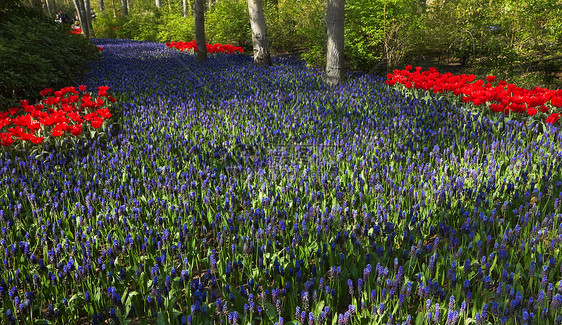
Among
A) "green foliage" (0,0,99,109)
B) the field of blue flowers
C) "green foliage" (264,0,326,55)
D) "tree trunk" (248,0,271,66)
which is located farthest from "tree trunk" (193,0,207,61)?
the field of blue flowers

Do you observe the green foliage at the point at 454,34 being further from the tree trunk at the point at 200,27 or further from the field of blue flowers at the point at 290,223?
the field of blue flowers at the point at 290,223

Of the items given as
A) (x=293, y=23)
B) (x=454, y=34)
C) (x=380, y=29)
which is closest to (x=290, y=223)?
(x=380, y=29)

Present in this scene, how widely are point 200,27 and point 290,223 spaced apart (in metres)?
→ 10.8

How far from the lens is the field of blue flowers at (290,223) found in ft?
7.93

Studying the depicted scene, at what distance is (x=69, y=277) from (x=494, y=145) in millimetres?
4410

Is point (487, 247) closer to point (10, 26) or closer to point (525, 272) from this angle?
point (525, 272)

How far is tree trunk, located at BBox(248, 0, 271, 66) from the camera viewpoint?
11.9 metres

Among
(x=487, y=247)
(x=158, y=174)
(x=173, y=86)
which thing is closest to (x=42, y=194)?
(x=158, y=174)

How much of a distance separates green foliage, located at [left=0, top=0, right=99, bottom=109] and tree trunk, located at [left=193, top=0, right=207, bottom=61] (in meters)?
3.56

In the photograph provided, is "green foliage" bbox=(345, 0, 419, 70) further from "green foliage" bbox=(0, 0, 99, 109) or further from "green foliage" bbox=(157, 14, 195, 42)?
"green foliage" bbox=(157, 14, 195, 42)

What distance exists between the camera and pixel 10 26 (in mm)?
9617

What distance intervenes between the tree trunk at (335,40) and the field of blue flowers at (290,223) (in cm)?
262

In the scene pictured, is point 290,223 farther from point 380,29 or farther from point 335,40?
point 380,29

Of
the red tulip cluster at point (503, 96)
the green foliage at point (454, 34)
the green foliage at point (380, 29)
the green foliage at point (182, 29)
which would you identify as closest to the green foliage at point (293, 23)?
the green foliage at point (454, 34)
